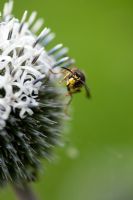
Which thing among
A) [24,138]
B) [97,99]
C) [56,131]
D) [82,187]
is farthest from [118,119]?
[24,138]

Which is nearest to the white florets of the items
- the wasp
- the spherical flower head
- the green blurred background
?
the spherical flower head

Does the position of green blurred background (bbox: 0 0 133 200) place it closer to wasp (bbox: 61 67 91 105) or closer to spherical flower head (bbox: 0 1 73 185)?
spherical flower head (bbox: 0 1 73 185)

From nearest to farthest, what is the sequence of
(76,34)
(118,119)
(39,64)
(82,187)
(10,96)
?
1. (10,96)
2. (39,64)
3. (82,187)
4. (118,119)
5. (76,34)

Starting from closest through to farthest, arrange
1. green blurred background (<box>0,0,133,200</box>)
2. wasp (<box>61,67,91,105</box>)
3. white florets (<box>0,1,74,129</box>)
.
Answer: white florets (<box>0,1,74,129</box>) < wasp (<box>61,67,91,105</box>) < green blurred background (<box>0,0,133,200</box>)

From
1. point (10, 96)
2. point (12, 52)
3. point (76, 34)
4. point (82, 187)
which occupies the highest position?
point (76, 34)

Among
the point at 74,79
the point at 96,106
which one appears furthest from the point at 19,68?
the point at 96,106

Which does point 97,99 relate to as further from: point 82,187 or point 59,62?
point 59,62
